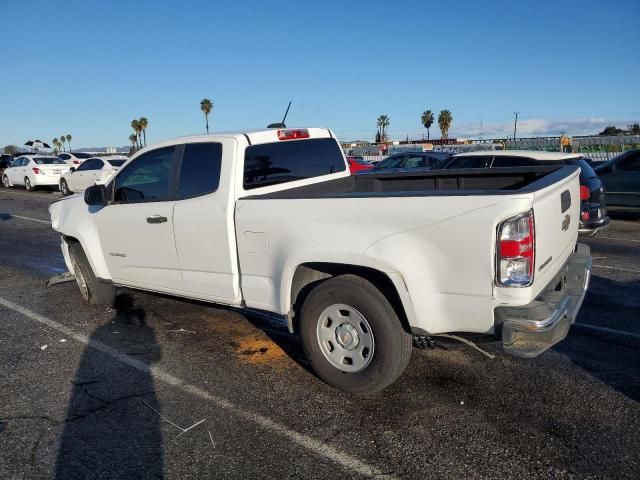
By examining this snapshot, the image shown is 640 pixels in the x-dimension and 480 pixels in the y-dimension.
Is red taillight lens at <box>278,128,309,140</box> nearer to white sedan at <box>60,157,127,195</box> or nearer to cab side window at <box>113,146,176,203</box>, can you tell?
cab side window at <box>113,146,176,203</box>

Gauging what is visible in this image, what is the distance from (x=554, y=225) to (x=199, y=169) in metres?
2.82

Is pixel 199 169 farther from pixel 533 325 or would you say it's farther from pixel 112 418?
pixel 533 325

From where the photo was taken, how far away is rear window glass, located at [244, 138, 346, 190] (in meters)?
4.37

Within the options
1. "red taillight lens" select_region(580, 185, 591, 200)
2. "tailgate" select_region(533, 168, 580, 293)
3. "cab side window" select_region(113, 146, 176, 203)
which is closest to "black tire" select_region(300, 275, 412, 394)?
"tailgate" select_region(533, 168, 580, 293)

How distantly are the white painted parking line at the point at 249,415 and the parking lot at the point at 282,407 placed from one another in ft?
0.04

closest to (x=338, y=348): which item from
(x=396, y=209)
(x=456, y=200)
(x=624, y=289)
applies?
(x=396, y=209)

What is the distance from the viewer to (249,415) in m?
3.56

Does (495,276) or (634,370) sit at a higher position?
(495,276)

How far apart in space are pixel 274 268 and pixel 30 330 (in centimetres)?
307

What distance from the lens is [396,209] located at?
3264 millimetres

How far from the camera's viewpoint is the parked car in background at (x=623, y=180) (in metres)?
11.6

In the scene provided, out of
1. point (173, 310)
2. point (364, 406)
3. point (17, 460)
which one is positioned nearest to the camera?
point (17, 460)

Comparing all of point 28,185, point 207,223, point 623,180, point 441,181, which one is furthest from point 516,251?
point 28,185

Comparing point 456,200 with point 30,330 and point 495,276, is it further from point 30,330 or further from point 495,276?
point 30,330
